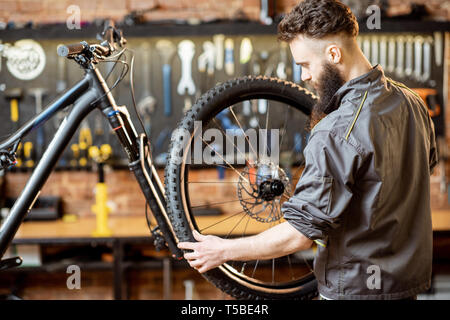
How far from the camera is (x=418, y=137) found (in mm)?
1213

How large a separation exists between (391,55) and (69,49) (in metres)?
2.54

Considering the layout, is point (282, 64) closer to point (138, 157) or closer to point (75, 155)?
point (75, 155)

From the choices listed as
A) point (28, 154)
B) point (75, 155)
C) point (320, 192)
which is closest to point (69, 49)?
point (320, 192)

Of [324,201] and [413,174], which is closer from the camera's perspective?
[324,201]

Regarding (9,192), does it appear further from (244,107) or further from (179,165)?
(179,165)

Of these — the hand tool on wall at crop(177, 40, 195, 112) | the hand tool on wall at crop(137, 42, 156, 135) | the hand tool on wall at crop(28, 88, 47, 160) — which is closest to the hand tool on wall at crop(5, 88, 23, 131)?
the hand tool on wall at crop(28, 88, 47, 160)

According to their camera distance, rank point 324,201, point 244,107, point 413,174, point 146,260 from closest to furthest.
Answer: point 324,201 < point 413,174 < point 146,260 < point 244,107

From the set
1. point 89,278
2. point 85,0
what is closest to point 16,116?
point 85,0

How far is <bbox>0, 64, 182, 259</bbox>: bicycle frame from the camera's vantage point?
144cm

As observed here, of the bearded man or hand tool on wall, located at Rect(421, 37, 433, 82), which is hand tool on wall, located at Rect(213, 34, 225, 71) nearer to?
hand tool on wall, located at Rect(421, 37, 433, 82)

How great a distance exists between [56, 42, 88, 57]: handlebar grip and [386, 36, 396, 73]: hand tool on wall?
245 cm

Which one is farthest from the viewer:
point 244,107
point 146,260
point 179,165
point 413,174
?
point 244,107

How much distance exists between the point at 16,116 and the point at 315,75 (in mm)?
2661

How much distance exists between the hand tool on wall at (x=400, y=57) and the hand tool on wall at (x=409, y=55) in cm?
2
